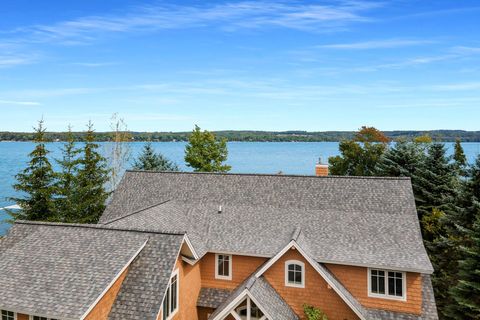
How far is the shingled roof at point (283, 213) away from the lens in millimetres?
18453

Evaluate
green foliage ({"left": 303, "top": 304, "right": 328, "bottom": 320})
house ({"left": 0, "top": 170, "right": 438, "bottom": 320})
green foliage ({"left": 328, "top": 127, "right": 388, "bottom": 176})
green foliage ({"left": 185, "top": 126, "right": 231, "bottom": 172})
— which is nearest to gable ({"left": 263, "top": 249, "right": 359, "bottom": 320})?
house ({"left": 0, "top": 170, "right": 438, "bottom": 320})

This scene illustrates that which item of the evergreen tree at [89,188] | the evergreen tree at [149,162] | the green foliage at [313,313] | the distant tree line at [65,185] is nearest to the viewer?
the green foliage at [313,313]

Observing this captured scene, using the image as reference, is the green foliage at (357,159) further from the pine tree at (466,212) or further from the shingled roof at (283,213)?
the shingled roof at (283,213)

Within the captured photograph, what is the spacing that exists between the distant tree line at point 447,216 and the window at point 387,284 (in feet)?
17.0

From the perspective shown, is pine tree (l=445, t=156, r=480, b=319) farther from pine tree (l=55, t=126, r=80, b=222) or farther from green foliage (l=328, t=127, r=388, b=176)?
Answer: pine tree (l=55, t=126, r=80, b=222)

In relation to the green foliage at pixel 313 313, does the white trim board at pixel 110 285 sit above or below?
above

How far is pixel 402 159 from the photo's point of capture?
36688 millimetres

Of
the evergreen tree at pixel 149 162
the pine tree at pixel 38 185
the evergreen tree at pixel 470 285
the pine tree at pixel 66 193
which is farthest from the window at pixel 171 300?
the evergreen tree at pixel 149 162

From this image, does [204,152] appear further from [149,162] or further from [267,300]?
[267,300]

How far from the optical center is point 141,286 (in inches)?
577

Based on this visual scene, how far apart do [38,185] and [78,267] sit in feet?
71.5

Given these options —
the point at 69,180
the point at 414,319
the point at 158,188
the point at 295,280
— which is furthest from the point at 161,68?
the point at 414,319

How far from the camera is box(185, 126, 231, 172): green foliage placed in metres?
47.1

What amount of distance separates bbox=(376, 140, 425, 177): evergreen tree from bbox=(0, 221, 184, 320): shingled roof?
1082 inches
